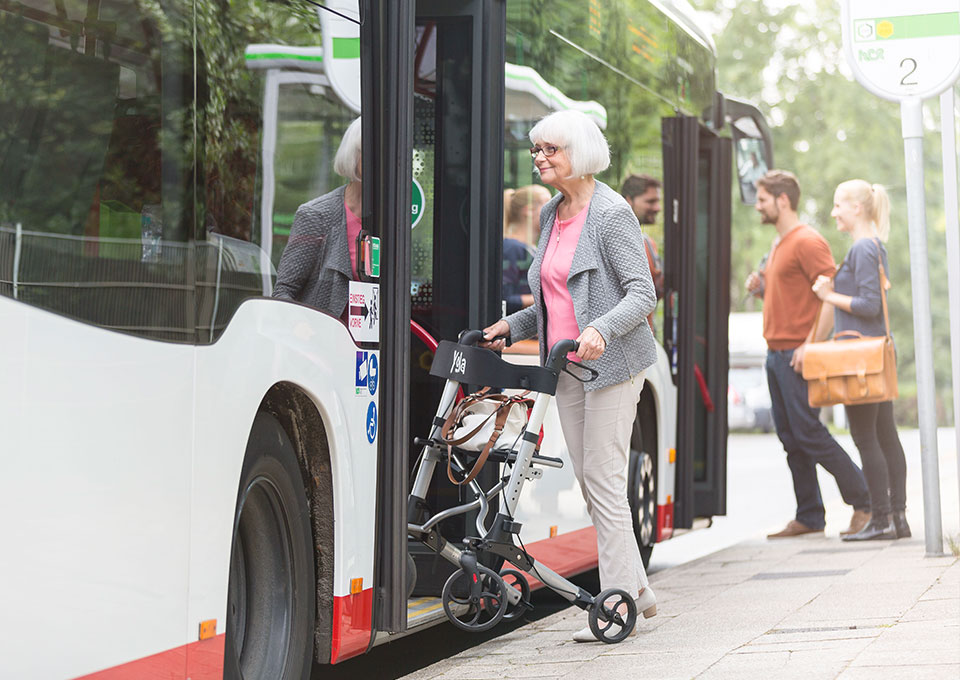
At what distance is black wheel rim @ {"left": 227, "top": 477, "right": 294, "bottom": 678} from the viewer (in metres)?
4.48

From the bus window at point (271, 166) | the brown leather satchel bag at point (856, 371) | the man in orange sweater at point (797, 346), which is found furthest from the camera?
the man in orange sweater at point (797, 346)

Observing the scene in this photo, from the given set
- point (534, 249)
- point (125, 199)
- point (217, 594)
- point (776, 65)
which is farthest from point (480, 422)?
point (776, 65)

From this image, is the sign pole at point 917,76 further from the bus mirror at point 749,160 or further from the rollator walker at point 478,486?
the rollator walker at point 478,486

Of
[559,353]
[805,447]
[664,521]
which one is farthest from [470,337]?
[805,447]

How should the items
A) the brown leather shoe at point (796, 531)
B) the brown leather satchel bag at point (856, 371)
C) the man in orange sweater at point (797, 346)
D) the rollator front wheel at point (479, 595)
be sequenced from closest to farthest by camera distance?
the rollator front wheel at point (479, 595)
the brown leather satchel bag at point (856, 371)
the man in orange sweater at point (797, 346)
the brown leather shoe at point (796, 531)

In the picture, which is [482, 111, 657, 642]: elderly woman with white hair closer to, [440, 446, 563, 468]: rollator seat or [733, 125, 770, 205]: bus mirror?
[440, 446, 563, 468]: rollator seat

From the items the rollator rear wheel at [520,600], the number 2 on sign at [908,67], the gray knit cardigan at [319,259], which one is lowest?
the rollator rear wheel at [520,600]

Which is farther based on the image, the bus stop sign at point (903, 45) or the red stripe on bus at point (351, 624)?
the bus stop sign at point (903, 45)

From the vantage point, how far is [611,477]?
596 centimetres

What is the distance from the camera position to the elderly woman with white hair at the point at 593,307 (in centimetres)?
584

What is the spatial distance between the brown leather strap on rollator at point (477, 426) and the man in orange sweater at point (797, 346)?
4532mm

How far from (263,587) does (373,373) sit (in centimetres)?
81

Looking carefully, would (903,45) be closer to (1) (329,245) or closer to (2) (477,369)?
(2) (477,369)

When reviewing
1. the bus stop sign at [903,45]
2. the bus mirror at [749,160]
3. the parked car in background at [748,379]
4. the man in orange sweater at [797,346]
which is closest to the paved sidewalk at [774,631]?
the man in orange sweater at [797,346]
